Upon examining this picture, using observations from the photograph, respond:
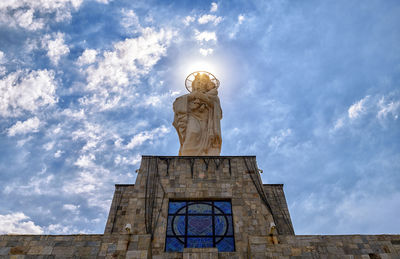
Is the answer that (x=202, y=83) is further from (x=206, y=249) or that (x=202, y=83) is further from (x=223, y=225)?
(x=206, y=249)

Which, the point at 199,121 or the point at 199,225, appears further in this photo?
the point at 199,121

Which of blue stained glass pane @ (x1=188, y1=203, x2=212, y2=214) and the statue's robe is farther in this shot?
the statue's robe

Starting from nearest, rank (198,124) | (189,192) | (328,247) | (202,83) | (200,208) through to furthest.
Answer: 1. (328,247)
2. (200,208)
3. (189,192)
4. (198,124)
5. (202,83)

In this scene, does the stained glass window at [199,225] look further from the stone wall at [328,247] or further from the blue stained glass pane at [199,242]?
the stone wall at [328,247]

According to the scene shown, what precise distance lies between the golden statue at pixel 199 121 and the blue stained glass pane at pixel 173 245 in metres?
6.66

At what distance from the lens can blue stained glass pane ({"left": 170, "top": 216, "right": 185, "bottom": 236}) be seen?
12.4m

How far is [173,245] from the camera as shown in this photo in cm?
1196

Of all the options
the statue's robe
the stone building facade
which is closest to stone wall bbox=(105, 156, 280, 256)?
the stone building facade

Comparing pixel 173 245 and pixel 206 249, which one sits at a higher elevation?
pixel 173 245

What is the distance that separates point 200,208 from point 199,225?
82cm

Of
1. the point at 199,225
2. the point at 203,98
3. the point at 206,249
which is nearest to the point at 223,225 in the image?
the point at 199,225

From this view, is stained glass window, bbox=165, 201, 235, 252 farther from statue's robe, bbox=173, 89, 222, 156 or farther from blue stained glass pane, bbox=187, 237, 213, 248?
statue's robe, bbox=173, 89, 222, 156

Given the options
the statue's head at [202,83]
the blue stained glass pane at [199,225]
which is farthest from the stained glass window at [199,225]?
the statue's head at [202,83]

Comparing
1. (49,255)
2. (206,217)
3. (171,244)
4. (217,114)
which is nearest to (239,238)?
(206,217)
